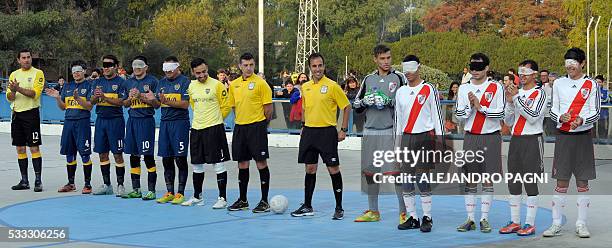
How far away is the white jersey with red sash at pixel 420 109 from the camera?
1173cm

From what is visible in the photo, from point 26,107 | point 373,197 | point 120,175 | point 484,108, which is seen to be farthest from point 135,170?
point 484,108

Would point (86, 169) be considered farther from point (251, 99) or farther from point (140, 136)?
point (251, 99)

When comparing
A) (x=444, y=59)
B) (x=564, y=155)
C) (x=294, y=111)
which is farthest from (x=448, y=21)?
(x=564, y=155)

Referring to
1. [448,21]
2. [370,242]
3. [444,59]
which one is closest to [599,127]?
[370,242]

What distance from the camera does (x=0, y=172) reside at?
1891 cm

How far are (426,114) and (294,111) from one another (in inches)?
501

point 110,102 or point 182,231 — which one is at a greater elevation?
point 110,102

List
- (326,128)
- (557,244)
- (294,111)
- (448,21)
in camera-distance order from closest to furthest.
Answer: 1. (557,244)
2. (326,128)
3. (294,111)
4. (448,21)

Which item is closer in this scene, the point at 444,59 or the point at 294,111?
the point at 294,111

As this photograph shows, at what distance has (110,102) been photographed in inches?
585

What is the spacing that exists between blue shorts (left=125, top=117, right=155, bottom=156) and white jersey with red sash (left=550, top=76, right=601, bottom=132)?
613 cm

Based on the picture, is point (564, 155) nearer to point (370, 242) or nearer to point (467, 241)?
point (467, 241)

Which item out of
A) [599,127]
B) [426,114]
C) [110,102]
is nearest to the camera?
[426,114]

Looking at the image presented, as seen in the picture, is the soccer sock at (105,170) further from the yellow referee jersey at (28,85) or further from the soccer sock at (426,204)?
the soccer sock at (426,204)
